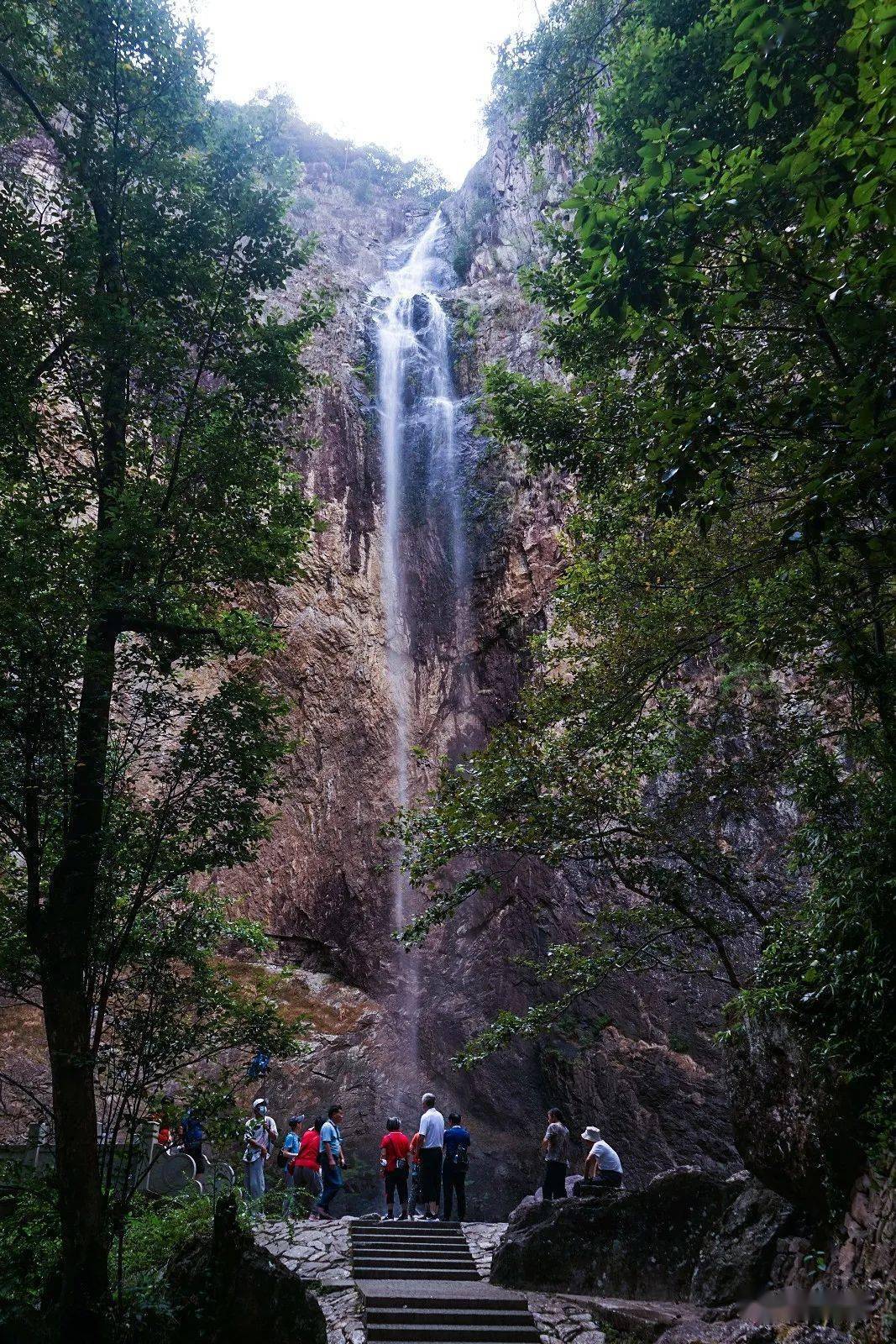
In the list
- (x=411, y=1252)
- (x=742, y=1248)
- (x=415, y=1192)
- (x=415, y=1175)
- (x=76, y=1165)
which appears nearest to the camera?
(x=76, y=1165)

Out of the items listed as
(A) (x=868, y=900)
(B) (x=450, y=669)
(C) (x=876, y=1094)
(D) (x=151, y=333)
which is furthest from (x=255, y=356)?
(B) (x=450, y=669)

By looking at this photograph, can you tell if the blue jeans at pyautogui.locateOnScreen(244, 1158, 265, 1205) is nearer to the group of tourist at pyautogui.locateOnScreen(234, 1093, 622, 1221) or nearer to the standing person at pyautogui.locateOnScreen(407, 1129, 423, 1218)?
the group of tourist at pyautogui.locateOnScreen(234, 1093, 622, 1221)

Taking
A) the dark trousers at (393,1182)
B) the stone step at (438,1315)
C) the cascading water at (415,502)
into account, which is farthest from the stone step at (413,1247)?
the cascading water at (415,502)

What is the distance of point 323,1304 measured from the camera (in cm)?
780

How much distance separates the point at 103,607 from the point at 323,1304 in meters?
6.40

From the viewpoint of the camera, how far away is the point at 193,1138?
33.2 ft

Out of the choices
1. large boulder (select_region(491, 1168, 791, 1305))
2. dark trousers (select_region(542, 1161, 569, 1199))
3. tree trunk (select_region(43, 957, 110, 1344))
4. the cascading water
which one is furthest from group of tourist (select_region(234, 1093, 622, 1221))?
the cascading water

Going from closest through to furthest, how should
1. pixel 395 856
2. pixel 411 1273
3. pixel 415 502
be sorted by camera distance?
pixel 411 1273, pixel 395 856, pixel 415 502

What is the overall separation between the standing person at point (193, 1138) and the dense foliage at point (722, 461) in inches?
104

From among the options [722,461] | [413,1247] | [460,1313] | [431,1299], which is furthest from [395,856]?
[722,461]

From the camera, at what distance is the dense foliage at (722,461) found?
3953 millimetres

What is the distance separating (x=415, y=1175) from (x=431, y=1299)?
492cm

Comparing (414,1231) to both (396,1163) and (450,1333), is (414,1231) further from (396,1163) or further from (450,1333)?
(450,1333)

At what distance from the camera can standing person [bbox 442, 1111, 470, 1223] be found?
11.1 m
